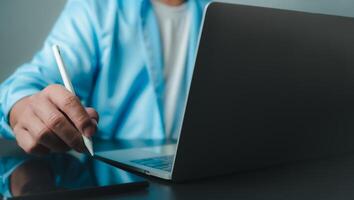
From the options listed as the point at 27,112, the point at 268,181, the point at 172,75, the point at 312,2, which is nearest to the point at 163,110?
the point at 172,75

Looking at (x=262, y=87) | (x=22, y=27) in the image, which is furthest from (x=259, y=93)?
(x=22, y=27)

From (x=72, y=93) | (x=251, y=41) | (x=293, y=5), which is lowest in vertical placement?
(x=72, y=93)

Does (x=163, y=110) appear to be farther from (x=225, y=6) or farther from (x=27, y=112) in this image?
(x=225, y=6)

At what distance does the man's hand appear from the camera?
20.9 inches

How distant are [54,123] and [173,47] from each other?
76cm

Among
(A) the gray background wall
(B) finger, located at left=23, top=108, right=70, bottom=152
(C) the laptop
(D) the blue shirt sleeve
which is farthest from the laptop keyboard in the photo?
(A) the gray background wall

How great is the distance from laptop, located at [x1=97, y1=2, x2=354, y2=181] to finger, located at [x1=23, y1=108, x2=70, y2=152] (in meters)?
0.07

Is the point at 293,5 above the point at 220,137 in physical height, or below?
above

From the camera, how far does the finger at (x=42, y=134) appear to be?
56 centimetres

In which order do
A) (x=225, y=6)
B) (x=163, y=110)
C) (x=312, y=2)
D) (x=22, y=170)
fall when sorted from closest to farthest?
(x=225, y=6) < (x=22, y=170) < (x=312, y=2) < (x=163, y=110)

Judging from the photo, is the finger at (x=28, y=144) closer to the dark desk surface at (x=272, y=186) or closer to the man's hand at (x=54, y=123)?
the man's hand at (x=54, y=123)

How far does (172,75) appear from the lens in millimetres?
1238

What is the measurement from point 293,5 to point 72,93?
69 centimetres

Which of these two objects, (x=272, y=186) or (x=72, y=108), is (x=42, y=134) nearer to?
(x=72, y=108)
